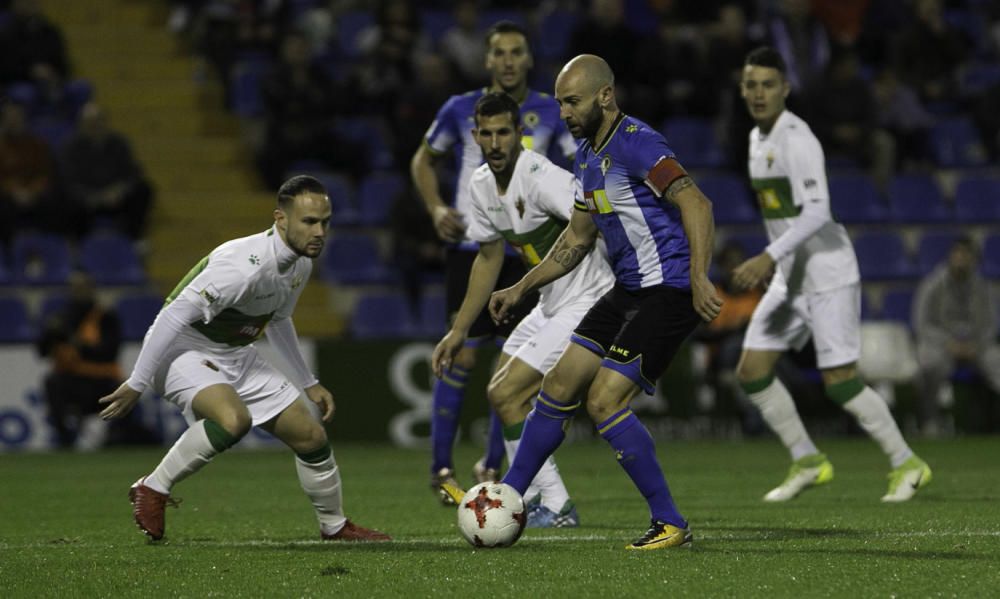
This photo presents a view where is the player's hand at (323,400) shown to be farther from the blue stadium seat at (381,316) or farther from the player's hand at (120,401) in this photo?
the blue stadium seat at (381,316)

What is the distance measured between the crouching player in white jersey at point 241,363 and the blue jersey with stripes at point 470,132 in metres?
2.18

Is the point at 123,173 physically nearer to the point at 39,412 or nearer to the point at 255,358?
the point at 39,412

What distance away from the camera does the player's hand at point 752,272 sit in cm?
846

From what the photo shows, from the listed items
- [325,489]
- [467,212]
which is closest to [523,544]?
[325,489]

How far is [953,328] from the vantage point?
15461 millimetres

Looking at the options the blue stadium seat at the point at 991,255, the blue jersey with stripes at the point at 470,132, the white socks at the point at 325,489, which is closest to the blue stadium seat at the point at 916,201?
the blue stadium seat at the point at 991,255

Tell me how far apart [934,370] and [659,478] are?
953 cm

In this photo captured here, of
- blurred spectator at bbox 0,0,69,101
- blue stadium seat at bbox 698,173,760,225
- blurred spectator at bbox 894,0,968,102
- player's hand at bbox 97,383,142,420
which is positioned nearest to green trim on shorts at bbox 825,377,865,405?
player's hand at bbox 97,383,142,420

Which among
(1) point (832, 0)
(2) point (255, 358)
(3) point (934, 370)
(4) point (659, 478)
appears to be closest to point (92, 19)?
(1) point (832, 0)

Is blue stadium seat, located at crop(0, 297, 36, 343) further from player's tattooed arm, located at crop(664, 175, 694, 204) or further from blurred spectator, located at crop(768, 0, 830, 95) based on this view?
player's tattooed arm, located at crop(664, 175, 694, 204)

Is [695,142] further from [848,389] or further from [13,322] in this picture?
[848,389]

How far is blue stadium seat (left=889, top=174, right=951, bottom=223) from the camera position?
17656mm

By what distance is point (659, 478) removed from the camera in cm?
661

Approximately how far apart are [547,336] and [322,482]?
4.32ft
